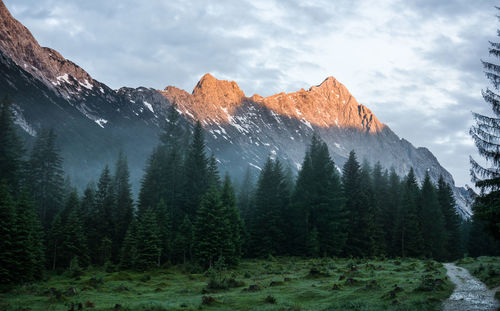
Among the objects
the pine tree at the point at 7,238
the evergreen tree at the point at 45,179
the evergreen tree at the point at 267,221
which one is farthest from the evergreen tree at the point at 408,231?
the evergreen tree at the point at 45,179

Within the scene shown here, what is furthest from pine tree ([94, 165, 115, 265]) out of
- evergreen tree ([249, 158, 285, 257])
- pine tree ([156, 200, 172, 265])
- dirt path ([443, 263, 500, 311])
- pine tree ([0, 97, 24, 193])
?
dirt path ([443, 263, 500, 311])

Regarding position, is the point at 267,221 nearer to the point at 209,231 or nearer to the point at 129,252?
the point at 209,231

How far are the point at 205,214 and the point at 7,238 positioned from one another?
19990 millimetres

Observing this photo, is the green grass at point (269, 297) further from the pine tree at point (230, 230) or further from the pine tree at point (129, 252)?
the pine tree at point (129, 252)

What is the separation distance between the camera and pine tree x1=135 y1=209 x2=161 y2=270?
133 ft

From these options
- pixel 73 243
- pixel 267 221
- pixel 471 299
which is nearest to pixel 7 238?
pixel 73 243

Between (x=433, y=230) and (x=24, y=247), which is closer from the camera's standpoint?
(x=24, y=247)

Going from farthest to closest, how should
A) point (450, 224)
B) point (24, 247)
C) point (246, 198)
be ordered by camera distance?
point (246, 198), point (450, 224), point (24, 247)

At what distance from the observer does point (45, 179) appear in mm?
56031

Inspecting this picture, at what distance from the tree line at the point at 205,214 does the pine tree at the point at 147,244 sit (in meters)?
0.13

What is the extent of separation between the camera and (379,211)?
5812cm

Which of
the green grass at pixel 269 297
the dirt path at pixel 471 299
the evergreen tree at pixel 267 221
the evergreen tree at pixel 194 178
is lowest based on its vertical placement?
the green grass at pixel 269 297

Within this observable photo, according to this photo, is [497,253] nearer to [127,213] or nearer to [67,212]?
[127,213]

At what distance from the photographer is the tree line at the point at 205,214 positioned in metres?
45.7
